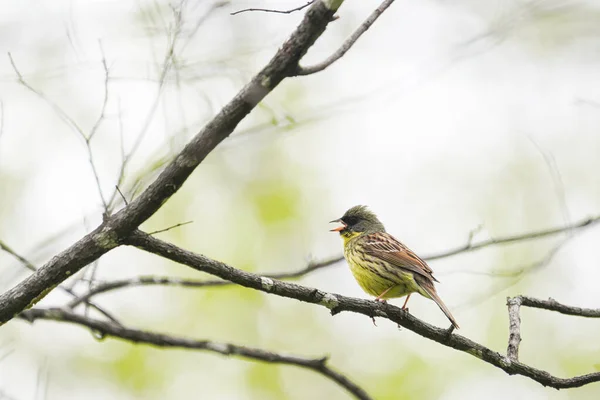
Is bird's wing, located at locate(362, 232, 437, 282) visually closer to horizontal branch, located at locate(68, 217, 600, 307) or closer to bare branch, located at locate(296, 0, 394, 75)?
horizontal branch, located at locate(68, 217, 600, 307)

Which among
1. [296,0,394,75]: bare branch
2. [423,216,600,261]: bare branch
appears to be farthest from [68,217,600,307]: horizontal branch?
[296,0,394,75]: bare branch

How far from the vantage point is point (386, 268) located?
621cm

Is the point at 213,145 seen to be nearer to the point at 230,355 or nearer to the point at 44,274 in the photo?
the point at 44,274

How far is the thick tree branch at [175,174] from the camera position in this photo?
305cm

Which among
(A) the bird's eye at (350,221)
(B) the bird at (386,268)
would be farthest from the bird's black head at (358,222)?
(B) the bird at (386,268)

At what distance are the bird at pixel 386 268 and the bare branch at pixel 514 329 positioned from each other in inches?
26.4

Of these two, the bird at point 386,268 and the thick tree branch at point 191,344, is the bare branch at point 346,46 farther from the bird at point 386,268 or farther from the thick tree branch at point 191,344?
the thick tree branch at point 191,344

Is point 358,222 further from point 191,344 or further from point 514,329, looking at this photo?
point 514,329

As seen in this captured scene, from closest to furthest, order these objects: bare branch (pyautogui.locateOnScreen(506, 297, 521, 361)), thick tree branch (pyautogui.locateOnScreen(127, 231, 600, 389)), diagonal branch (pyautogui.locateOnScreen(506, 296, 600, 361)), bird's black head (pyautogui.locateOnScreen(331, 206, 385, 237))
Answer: thick tree branch (pyautogui.locateOnScreen(127, 231, 600, 389))
bare branch (pyautogui.locateOnScreen(506, 297, 521, 361))
diagonal branch (pyautogui.locateOnScreen(506, 296, 600, 361))
bird's black head (pyautogui.locateOnScreen(331, 206, 385, 237))

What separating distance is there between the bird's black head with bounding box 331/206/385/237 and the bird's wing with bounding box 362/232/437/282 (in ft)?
1.12

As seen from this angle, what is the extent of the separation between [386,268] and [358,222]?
4.68 ft

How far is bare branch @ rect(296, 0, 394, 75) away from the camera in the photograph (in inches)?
124

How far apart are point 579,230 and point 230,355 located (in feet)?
9.76

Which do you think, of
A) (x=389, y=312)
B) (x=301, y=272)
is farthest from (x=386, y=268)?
(x=389, y=312)
